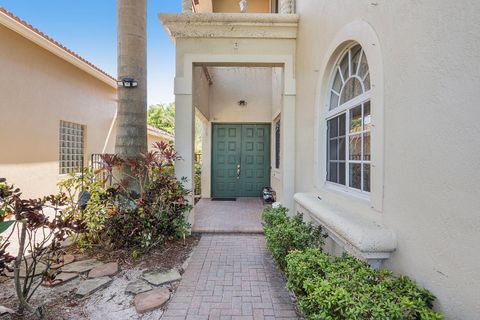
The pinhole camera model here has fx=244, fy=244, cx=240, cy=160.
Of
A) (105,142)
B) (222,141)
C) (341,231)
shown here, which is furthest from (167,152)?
(105,142)

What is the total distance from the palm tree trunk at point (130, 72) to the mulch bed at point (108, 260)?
140cm

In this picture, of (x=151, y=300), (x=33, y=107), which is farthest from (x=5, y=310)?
(x=33, y=107)

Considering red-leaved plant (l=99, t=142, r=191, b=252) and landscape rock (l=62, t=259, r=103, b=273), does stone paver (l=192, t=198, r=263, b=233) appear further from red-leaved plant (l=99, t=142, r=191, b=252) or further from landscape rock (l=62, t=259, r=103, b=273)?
landscape rock (l=62, t=259, r=103, b=273)

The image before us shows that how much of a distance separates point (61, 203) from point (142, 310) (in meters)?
1.61

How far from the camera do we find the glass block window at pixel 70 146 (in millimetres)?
8297

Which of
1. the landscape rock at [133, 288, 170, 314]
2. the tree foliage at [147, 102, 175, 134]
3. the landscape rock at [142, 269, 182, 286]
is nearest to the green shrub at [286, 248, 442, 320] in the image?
the landscape rock at [133, 288, 170, 314]

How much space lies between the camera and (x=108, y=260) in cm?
393

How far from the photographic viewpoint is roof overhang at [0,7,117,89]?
5.75 meters

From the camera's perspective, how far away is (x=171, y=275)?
349cm

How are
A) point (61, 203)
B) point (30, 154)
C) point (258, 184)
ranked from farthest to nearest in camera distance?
1. point (258, 184)
2. point (30, 154)
3. point (61, 203)

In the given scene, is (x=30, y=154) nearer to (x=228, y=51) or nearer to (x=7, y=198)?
(x=7, y=198)

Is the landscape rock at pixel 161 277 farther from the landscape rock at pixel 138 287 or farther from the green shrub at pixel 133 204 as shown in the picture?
the green shrub at pixel 133 204

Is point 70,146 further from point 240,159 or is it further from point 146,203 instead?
point 146,203

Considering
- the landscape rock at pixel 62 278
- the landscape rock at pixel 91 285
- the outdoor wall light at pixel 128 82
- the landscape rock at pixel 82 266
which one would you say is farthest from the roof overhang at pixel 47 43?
the landscape rock at pixel 91 285
